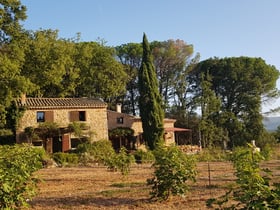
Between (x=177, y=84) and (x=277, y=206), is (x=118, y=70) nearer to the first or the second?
(x=177, y=84)

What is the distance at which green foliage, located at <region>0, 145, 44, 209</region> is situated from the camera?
21.5 ft

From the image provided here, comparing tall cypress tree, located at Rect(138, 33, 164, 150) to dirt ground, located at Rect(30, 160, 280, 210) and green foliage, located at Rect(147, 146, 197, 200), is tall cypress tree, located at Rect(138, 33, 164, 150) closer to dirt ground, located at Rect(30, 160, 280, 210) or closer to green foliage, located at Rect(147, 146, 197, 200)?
dirt ground, located at Rect(30, 160, 280, 210)

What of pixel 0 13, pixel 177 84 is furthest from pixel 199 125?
pixel 0 13

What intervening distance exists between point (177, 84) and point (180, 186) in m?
41.4

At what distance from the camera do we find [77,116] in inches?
1352

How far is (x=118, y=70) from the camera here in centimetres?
4403

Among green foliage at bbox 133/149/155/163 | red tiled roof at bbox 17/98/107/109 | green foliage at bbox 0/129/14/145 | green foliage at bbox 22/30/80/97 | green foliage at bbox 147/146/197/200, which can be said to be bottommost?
green foliage at bbox 133/149/155/163

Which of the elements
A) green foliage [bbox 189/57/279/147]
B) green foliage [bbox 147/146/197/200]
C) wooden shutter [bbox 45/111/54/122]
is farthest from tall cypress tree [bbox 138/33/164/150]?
green foliage [bbox 147/146/197/200]

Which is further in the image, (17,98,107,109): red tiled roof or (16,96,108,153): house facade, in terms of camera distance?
(17,98,107,109): red tiled roof

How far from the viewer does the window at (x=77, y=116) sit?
34.1 metres

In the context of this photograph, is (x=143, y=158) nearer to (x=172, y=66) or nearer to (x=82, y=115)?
(x=82, y=115)

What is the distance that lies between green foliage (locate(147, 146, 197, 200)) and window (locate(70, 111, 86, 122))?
82.6 feet

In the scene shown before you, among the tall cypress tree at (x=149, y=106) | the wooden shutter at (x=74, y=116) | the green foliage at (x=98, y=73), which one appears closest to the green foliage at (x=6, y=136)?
the wooden shutter at (x=74, y=116)

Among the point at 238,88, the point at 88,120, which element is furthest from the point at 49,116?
the point at 238,88
